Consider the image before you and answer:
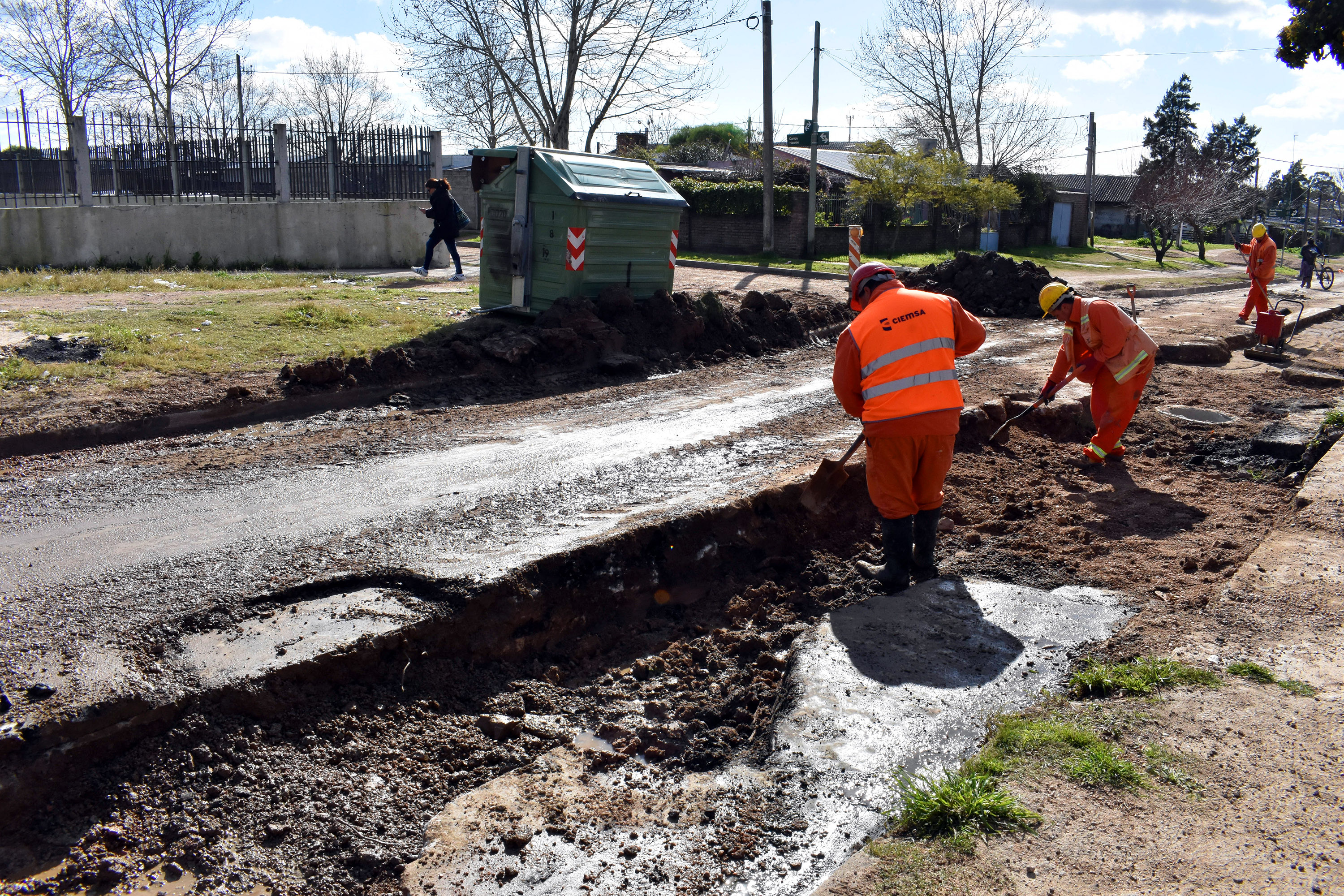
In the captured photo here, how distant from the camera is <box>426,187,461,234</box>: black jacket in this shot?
565 inches

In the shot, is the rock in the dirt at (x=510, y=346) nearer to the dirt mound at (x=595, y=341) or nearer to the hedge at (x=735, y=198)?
the dirt mound at (x=595, y=341)

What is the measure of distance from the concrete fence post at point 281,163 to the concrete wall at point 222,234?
266mm

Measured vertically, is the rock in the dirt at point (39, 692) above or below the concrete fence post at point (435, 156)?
below

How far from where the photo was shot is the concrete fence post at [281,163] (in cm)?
1622

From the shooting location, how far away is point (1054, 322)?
14758mm

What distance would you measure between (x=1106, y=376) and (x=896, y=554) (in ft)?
11.2

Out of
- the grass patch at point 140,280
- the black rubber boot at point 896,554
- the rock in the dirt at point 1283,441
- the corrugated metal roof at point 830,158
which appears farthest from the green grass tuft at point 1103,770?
the corrugated metal roof at point 830,158

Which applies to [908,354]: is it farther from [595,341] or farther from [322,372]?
[595,341]

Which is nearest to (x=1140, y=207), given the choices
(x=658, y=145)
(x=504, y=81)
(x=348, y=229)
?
(x=658, y=145)

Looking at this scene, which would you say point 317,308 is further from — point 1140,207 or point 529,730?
point 1140,207

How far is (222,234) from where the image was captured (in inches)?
621

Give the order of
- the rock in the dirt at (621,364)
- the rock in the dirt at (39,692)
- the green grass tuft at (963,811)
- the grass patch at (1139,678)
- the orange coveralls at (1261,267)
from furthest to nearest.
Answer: the orange coveralls at (1261,267), the rock in the dirt at (621,364), the grass patch at (1139,678), the rock in the dirt at (39,692), the green grass tuft at (963,811)

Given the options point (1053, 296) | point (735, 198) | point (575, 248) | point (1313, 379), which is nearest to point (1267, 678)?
point (1053, 296)

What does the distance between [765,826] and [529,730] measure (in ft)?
3.71
